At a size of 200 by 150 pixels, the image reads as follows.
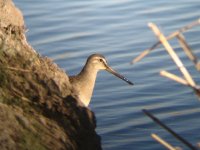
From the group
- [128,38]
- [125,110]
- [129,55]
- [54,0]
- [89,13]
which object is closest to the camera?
[125,110]

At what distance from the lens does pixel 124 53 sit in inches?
441

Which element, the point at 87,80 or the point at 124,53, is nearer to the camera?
the point at 87,80

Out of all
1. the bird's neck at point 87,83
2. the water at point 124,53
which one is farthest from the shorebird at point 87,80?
the water at point 124,53

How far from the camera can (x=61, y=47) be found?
11648mm

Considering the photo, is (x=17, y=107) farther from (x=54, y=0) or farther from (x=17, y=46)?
(x=54, y=0)

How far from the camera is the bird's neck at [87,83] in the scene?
8.14 metres

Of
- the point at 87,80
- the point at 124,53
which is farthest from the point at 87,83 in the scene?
the point at 124,53

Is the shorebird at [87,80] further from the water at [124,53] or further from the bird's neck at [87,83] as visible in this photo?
the water at [124,53]

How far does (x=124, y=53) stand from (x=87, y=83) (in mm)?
2934

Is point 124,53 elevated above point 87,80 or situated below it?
above

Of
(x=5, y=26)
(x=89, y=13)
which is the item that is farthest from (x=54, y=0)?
(x=5, y=26)

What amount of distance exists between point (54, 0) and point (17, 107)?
7892 mm

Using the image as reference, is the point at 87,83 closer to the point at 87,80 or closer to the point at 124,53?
the point at 87,80

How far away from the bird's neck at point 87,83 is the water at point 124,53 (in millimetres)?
722
